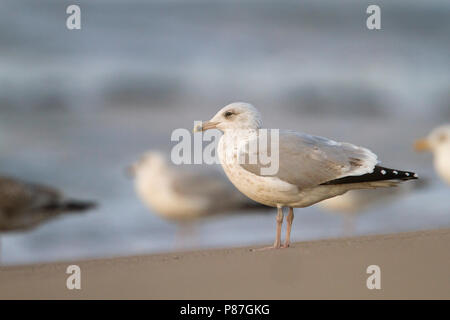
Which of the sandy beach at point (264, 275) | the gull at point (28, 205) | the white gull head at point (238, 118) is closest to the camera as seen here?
the sandy beach at point (264, 275)

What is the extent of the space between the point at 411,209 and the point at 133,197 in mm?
3380

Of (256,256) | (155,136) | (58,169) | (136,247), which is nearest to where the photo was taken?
(256,256)

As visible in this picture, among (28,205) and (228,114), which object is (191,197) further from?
(228,114)

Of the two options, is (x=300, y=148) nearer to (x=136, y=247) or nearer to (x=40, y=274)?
(x=40, y=274)

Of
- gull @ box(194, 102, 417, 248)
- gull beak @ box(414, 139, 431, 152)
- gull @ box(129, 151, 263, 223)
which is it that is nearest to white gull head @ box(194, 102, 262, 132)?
gull @ box(194, 102, 417, 248)

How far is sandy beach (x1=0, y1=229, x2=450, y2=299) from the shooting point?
381 centimetres

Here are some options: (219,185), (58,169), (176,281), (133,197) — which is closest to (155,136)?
(58,169)

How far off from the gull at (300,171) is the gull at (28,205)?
389 cm

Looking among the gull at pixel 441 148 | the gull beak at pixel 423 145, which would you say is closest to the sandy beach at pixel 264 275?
the gull at pixel 441 148

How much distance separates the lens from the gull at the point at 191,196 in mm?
8500

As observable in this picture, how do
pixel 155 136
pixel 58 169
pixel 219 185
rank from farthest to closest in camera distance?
pixel 155 136 → pixel 58 169 → pixel 219 185

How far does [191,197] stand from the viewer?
8500mm

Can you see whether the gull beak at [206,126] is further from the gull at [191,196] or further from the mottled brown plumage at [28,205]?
the mottled brown plumage at [28,205]

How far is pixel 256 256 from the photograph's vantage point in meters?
4.54
